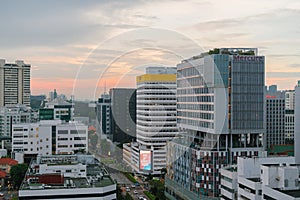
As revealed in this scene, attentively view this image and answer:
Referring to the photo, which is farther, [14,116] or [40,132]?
[14,116]

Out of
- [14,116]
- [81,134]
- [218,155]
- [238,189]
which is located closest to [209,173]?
[218,155]

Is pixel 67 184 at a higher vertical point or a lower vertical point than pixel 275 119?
lower

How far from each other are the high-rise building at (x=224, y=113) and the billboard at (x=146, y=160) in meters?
4.53

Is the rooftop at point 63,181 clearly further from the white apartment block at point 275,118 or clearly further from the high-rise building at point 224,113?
the white apartment block at point 275,118

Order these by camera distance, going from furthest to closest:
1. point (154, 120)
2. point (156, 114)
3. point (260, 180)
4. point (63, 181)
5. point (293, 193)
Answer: point (154, 120), point (156, 114), point (63, 181), point (260, 180), point (293, 193)

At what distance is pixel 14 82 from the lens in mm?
29453

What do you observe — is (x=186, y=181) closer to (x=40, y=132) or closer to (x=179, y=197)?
(x=179, y=197)

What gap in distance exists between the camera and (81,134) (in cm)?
1482

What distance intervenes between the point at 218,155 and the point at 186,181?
4.46 ft

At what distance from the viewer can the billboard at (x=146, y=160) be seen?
15.4 m

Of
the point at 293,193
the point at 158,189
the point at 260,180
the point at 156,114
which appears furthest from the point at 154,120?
the point at 293,193

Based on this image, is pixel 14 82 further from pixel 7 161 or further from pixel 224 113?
pixel 224 113

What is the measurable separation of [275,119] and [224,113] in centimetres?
1229

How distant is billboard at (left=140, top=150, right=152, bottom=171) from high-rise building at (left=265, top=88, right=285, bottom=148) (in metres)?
8.14
